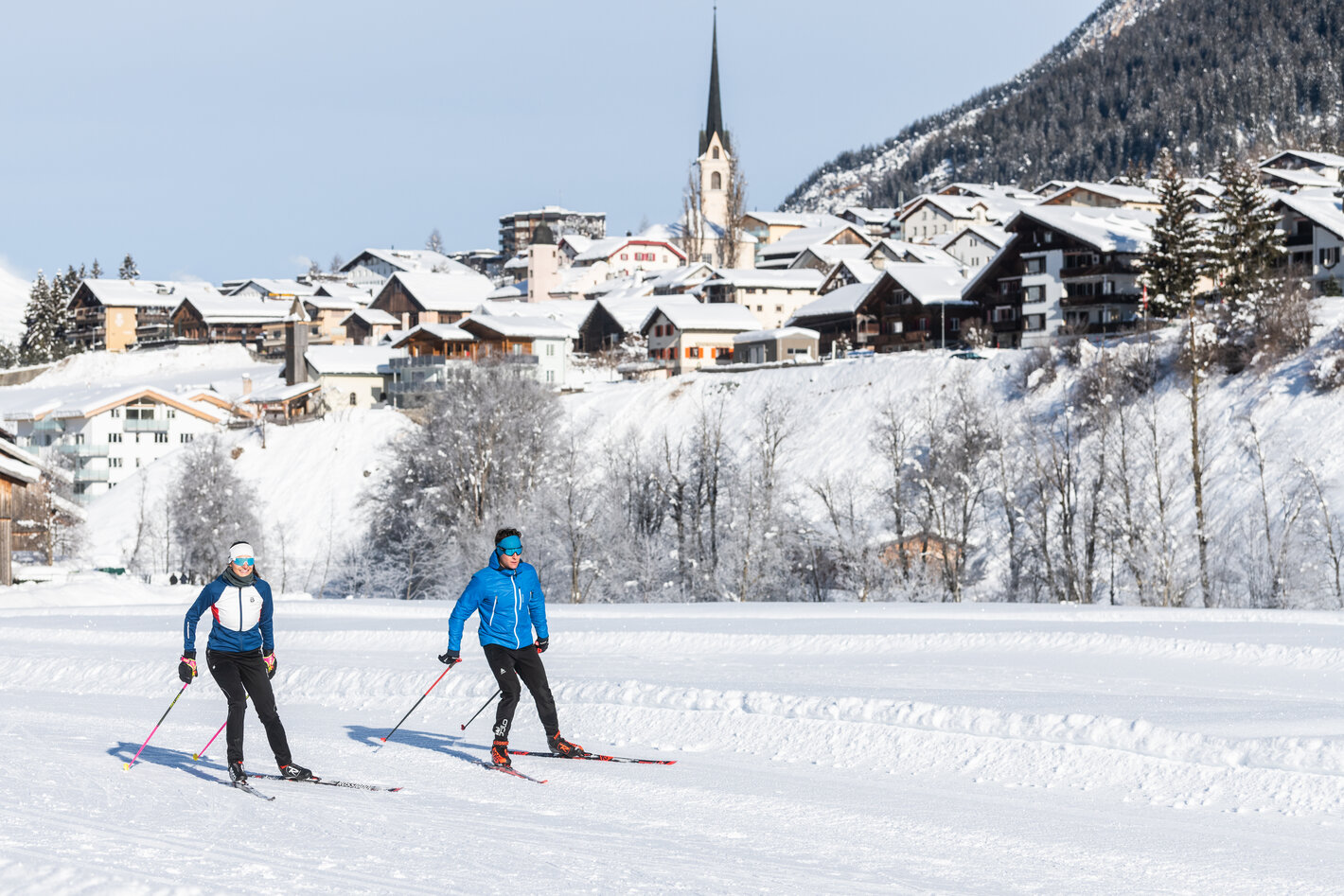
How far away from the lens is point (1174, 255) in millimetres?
56375

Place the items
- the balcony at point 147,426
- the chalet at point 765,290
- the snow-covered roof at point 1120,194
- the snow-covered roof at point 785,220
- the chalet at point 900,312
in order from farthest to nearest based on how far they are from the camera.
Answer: the snow-covered roof at point 785,220 < the chalet at point 765,290 < the snow-covered roof at point 1120,194 < the balcony at point 147,426 < the chalet at point 900,312

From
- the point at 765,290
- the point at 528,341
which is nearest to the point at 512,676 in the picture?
the point at 528,341

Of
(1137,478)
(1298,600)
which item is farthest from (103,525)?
(1298,600)

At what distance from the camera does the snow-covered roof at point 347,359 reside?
7988 centimetres

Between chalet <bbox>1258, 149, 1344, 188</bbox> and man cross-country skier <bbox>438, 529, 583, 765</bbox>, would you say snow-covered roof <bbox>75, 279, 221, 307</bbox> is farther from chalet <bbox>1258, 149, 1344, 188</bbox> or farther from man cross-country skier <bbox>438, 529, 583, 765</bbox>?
man cross-country skier <bbox>438, 529, 583, 765</bbox>

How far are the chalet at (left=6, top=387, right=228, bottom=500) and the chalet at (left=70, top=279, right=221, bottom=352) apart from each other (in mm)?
34150

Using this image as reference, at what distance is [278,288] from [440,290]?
27.4 m

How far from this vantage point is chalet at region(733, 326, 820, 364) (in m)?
76.3

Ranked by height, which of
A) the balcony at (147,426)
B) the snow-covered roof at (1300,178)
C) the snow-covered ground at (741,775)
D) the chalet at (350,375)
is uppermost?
the snow-covered roof at (1300,178)

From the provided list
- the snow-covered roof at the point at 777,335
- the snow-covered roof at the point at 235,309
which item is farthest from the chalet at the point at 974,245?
the snow-covered roof at the point at 235,309

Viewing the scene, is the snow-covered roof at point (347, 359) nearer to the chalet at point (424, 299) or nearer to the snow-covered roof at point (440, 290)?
the chalet at point (424, 299)

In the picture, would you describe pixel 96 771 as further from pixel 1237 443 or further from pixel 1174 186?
pixel 1174 186

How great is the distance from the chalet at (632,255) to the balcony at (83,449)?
60.8 metres

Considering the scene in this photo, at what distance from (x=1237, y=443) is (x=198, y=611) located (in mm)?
42431
